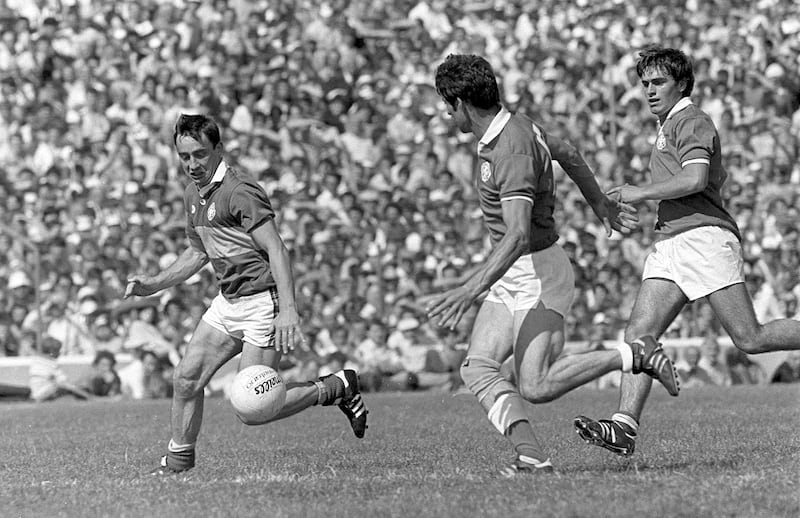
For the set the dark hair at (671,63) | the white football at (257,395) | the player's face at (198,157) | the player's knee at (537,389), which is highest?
the dark hair at (671,63)

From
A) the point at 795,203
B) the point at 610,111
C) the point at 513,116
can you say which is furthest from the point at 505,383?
the point at 610,111

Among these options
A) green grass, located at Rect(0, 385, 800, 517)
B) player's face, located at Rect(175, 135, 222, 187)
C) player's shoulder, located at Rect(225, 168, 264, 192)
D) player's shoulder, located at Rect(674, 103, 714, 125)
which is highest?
player's shoulder, located at Rect(674, 103, 714, 125)

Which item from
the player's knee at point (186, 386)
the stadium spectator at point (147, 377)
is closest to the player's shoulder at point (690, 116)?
the player's knee at point (186, 386)

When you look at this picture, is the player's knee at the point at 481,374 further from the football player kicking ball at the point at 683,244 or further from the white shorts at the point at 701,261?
the white shorts at the point at 701,261

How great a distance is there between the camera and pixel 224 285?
838 centimetres

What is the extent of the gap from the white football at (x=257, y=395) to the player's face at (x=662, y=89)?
115 inches

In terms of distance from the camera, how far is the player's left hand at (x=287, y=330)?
25.2 feet

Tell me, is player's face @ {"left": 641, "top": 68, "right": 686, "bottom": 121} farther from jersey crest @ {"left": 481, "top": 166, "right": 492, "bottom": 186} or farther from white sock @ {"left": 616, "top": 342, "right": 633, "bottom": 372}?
white sock @ {"left": 616, "top": 342, "right": 633, "bottom": 372}

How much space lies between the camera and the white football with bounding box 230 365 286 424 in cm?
776

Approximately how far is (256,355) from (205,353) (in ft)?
1.13

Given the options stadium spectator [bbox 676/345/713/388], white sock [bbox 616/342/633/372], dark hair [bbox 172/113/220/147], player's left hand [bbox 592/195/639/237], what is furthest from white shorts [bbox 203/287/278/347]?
stadium spectator [bbox 676/345/713/388]

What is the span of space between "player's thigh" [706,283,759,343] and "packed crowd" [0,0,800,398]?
33.6 feet

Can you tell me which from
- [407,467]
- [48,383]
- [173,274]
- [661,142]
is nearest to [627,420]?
[407,467]

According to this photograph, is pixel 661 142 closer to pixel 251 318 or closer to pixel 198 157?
pixel 251 318
